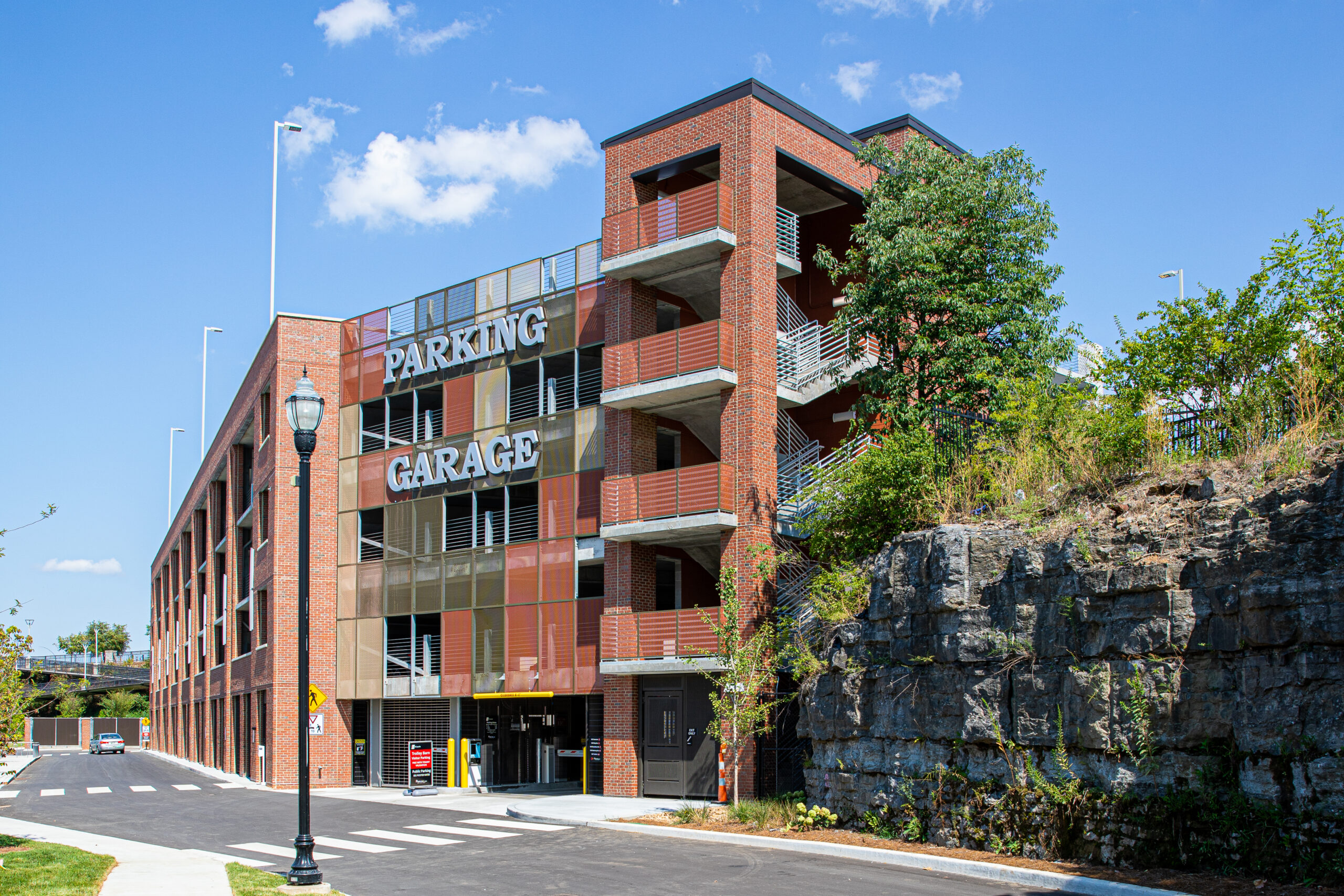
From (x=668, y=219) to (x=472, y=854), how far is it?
591 inches

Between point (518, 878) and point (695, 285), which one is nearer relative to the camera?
point (518, 878)

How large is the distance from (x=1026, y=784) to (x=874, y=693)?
3314mm

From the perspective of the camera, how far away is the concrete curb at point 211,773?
37500 mm

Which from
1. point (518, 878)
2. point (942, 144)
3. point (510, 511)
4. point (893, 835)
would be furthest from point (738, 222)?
point (518, 878)

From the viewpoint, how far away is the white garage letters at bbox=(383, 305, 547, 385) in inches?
1246

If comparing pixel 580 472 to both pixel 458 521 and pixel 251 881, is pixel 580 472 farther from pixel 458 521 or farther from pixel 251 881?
pixel 251 881

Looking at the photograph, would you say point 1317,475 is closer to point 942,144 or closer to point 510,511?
point 942,144

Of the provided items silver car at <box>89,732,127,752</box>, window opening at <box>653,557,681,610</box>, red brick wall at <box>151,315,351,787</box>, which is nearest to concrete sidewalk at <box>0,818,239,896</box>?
red brick wall at <box>151,315,351,787</box>

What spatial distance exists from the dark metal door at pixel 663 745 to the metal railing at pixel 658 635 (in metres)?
1.20

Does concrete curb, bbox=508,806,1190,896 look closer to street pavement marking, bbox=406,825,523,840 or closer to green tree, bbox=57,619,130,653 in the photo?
street pavement marking, bbox=406,825,523,840

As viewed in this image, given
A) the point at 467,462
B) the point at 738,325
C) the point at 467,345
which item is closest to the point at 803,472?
the point at 738,325

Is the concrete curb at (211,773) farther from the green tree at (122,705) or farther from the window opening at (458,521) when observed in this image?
the green tree at (122,705)

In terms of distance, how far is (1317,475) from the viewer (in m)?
13.7

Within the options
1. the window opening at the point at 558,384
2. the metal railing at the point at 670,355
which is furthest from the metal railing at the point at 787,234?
the window opening at the point at 558,384
